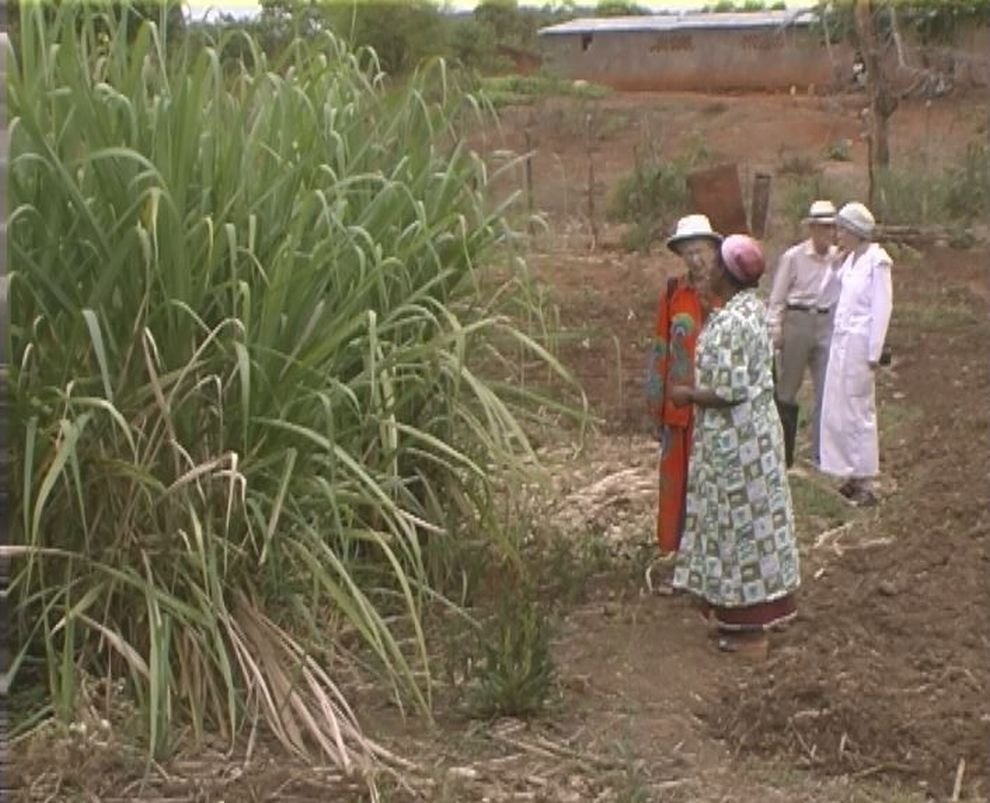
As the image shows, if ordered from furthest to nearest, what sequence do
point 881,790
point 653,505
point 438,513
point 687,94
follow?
1. point 687,94
2. point 653,505
3. point 438,513
4. point 881,790

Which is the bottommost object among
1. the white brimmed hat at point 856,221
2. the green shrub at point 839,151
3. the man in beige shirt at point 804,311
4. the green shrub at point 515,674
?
the green shrub at point 839,151

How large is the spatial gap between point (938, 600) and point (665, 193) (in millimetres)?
11828

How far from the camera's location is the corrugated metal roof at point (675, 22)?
3391cm

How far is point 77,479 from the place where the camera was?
13.4ft

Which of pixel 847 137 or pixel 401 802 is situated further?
pixel 847 137

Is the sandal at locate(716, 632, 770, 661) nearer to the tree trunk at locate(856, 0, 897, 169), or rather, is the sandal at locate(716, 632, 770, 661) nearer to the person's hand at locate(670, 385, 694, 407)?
the person's hand at locate(670, 385, 694, 407)

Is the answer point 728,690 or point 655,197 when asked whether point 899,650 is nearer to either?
point 728,690

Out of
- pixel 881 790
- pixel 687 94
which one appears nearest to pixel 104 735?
pixel 881 790

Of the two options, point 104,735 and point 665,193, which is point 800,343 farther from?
point 665,193

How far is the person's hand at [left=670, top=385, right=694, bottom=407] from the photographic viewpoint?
5656 mm

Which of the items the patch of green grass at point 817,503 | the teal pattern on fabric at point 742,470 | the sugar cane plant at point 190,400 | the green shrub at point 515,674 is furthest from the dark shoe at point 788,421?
the green shrub at point 515,674

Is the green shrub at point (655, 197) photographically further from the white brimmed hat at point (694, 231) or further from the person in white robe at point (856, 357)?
the white brimmed hat at point (694, 231)

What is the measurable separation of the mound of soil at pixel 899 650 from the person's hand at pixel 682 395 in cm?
80

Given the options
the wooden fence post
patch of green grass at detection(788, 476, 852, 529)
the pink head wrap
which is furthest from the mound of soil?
the wooden fence post
